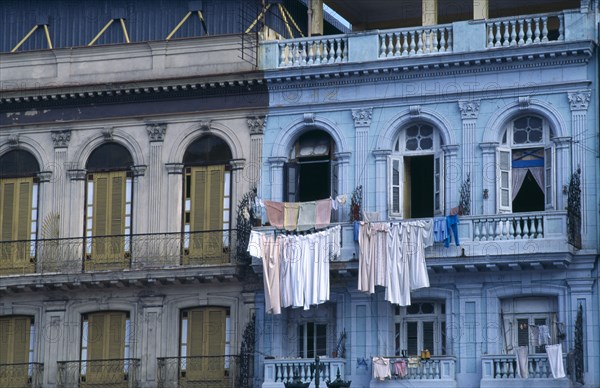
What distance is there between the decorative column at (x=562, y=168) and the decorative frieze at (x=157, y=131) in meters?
10.9

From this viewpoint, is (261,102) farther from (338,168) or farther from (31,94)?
(31,94)

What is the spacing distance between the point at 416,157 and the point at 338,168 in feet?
6.86

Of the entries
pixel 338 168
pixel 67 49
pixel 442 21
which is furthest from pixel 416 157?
pixel 67 49

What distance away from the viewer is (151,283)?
4925cm

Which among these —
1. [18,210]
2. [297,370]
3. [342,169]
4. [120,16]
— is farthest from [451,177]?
[18,210]

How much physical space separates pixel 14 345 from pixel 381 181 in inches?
448

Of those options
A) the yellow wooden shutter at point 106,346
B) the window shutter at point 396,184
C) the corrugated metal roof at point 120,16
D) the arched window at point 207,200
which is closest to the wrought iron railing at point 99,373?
the yellow wooden shutter at point 106,346

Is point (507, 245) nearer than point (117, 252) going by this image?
Yes

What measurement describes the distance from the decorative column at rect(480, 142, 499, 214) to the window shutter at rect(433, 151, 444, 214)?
3.16ft

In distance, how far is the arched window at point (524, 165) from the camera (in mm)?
46844

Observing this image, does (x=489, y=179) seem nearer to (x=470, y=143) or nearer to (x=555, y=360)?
(x=470, y=143)

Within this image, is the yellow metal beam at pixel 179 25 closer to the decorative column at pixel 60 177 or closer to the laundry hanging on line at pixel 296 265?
the decorative column at pixel 60 177

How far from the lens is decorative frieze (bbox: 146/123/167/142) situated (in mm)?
50312

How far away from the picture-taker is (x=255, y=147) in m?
49.5
